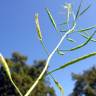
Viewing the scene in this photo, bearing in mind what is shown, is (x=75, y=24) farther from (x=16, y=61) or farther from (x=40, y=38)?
(x=16, y=61)

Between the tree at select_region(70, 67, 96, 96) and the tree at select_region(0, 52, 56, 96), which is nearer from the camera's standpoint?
Answer: the tree at select_region(0, 52, 56, 96)

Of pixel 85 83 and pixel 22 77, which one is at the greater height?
pixel 22 77

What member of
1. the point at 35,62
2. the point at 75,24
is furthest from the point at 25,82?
the point at 75,24

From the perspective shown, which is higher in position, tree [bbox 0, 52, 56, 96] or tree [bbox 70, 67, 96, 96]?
tree [bbox 0, 52, 56, 96]

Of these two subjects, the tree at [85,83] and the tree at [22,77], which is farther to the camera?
the tree at [85,83]

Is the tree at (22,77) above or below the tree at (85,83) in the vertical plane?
above
